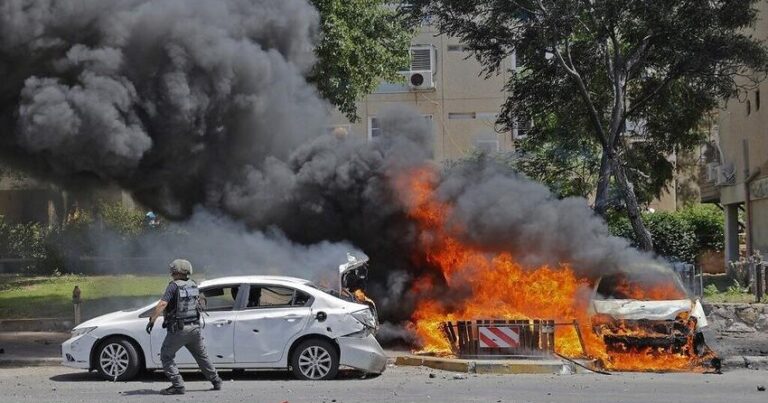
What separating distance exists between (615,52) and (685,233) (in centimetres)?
1557

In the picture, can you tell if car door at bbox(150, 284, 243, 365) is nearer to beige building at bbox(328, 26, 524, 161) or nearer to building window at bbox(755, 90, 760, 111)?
building window at bbox(755, 90, 760, 111)

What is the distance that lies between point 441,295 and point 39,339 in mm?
6780

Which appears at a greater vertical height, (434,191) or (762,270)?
(434,191)

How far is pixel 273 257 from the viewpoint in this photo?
1498 centimetres

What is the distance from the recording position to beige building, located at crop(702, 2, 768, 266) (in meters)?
25.1

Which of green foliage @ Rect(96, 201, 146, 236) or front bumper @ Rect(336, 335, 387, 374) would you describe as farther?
green foliage @ Rect(96, 201, 146, 236)

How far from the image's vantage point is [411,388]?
10766 mm

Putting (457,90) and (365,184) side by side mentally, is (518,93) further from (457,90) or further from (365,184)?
(457,90)

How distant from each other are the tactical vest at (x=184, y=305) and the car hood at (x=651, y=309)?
5446mm

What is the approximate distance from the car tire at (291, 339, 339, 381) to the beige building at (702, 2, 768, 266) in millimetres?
15667

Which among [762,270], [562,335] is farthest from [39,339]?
[762,270]

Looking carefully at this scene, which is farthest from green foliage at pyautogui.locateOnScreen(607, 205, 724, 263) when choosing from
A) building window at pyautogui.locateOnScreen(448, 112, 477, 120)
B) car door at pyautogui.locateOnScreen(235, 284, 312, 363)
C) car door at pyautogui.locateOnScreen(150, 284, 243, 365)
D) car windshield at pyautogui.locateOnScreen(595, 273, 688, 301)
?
car door at pyautogui.locateOnScreen(150, 284, 243, 365)

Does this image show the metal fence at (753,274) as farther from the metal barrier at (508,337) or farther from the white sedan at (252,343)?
the white sedan at (252,343)

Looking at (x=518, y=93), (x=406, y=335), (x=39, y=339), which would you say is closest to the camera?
(x=406, y=335)
